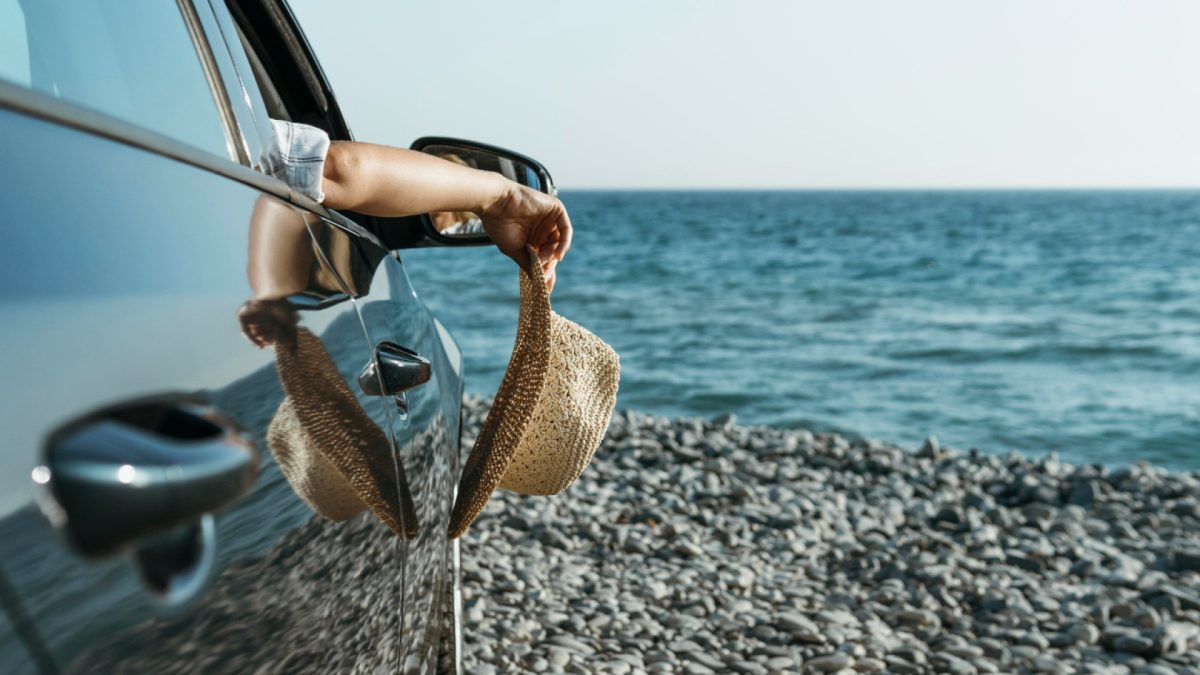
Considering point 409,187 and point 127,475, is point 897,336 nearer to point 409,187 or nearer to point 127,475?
point 409,187

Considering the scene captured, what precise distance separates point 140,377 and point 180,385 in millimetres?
49

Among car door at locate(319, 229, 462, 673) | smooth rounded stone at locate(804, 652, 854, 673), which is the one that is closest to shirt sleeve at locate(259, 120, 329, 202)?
car door at locate(319, 229, 462, 673)

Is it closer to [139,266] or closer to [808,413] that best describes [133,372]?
[139,266]

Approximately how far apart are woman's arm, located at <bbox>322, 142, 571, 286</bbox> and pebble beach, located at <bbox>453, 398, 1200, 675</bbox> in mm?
1953

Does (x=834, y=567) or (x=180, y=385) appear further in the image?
(x=834, y=567)

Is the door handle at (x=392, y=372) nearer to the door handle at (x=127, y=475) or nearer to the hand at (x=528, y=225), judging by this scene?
the hand at (x=528, y=225)

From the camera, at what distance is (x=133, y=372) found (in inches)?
30.1

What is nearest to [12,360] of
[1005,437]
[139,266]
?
[139,266]

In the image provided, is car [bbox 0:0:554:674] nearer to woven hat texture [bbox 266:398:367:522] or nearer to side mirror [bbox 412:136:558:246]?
woven hat texture [bbox 266:398:367:522]

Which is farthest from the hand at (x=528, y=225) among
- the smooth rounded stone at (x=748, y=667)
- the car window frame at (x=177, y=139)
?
the smooth rounded stone at (x=748, y=667)

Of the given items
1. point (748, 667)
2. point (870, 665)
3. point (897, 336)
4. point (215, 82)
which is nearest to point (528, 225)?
point (215, 82)

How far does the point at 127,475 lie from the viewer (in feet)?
2.03

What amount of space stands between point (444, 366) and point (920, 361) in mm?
11443

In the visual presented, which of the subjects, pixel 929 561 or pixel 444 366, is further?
pixel 929 561
